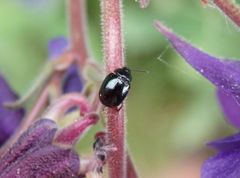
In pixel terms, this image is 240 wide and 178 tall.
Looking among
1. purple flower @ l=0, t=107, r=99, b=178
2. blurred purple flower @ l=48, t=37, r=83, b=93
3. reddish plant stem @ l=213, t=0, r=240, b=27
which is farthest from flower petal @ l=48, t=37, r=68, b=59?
reddish plant stem @ l=213, t=0, r=240, b=27

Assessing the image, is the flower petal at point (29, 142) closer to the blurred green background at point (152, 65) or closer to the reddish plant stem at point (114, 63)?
the reddish plant stem at point (114, 63)

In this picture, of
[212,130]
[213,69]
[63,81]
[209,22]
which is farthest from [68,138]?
[212,130]

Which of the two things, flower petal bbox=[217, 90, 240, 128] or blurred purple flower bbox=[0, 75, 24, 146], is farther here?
blurred purple flower bbox=[0, 75, 24, 146]

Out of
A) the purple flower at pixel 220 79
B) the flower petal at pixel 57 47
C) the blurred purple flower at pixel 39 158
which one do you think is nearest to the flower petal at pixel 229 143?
the purple flower at pixel 220 79

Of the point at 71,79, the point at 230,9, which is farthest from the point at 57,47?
the point at 230,9

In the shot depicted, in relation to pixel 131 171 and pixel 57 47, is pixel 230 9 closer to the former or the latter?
pixel 131 171

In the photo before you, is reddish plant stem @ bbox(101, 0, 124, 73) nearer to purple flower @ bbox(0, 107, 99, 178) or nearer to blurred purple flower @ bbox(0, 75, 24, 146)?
purple flower @ bbox(0, 107, 99, 178)

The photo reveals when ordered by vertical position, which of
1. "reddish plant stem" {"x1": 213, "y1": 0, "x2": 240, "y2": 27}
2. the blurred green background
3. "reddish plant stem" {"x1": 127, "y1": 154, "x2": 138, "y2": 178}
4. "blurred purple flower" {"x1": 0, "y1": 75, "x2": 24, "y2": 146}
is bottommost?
the blurred green background

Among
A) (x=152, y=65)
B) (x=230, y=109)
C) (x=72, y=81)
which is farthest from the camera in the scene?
(x=152, y=65)
